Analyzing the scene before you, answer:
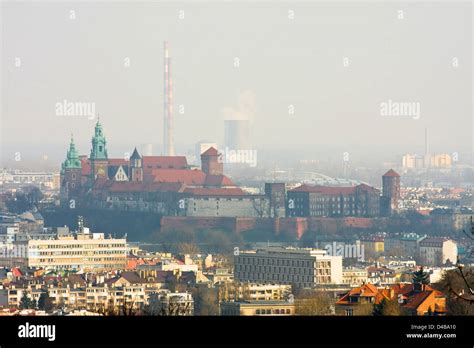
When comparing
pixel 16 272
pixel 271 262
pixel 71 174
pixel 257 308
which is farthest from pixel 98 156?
pixel 257 308

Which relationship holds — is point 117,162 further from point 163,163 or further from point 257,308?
Answer: point 257,308

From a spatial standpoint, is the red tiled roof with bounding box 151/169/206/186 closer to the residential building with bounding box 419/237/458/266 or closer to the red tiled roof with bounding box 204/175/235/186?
the red tiled roof with bounding box 204/175/235/186

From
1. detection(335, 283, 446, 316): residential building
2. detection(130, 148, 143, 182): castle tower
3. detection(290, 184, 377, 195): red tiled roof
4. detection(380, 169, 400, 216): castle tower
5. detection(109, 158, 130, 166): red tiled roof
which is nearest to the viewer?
detection(335, 283, 446, 316): residential building

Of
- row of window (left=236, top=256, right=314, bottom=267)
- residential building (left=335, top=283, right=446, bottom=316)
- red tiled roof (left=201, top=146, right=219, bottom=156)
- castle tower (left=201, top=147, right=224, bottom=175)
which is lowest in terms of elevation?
row of window (left=236, top=256, right=314, bottom=267)

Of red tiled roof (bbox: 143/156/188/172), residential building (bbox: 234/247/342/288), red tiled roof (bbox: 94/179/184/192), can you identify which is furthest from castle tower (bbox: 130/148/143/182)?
residential building (bbox: 234/247/342/288)
